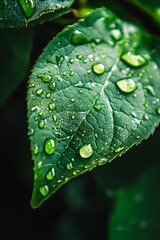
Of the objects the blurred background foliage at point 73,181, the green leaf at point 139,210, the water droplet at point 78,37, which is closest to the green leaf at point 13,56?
the blurred background foliage at point 73,181

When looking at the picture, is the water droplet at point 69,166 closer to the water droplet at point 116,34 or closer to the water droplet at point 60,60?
the water droplet at point 60,60

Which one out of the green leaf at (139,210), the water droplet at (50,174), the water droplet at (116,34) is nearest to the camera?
the water droplet at (50,174)

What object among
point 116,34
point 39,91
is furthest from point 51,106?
point 116,34

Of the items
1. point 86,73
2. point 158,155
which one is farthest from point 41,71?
point 158,155

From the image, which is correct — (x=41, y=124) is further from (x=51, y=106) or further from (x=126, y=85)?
(x=126, y=85)

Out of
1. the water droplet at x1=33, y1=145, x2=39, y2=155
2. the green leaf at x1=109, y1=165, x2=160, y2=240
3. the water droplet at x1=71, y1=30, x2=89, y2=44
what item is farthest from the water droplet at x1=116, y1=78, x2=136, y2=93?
the green leaf at x1=109, y1=165, x2=160, y2=240

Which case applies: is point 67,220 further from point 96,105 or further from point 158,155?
point 96,105

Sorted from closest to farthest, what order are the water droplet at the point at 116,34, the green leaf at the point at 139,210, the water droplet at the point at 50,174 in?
the water droplet at the point at 50,174 < the water droplet at the point at 116,34 < the green leaf at the point at 139,210

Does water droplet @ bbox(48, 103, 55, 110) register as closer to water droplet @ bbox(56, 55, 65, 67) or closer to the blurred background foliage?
water droplet @ bbox(56, 55, 65, 67)
